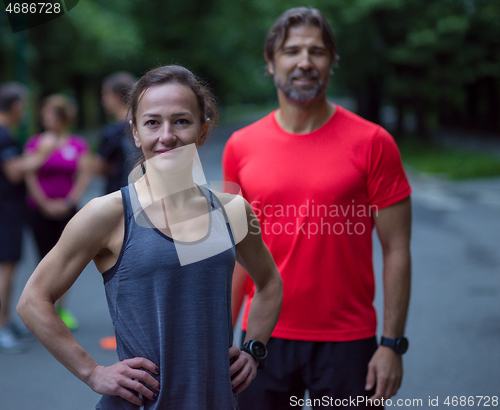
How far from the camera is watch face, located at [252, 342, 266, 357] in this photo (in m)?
1.87

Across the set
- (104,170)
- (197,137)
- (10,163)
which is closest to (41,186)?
(10,163)

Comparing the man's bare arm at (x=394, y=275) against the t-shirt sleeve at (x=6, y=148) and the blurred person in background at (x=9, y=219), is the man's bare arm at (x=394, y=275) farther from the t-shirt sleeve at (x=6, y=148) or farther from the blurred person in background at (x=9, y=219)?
the t-shirt sleeve at (x=6, y=148)

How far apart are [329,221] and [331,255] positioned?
0.44 feet

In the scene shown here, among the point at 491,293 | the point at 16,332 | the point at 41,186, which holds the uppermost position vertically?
the point at 41,186

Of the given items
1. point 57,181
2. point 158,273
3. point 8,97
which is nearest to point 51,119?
point 8,97

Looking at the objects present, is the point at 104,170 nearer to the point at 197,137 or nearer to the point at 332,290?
the point at 332,290

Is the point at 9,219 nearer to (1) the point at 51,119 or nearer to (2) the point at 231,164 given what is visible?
(1) the point at 51,119

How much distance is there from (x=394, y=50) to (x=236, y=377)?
22278mm

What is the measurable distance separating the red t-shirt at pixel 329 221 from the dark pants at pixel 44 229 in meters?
3.44

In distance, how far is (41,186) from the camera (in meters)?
5.39

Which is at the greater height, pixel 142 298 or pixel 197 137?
pixel 197 137

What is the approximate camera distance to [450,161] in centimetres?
2059

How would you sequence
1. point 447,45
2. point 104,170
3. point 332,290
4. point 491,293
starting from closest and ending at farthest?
point 332,290 → point 104,170 → point 491,293 → point 447,45

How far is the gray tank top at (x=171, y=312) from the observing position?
62.9 inches
